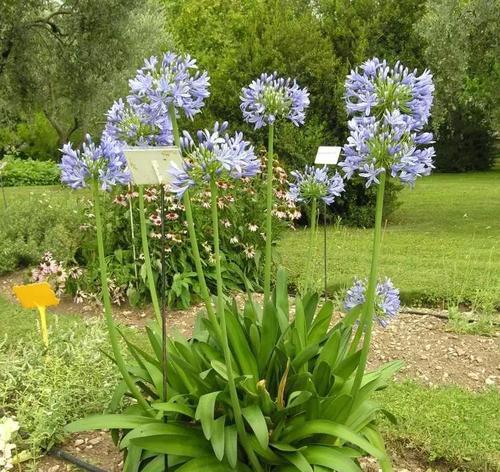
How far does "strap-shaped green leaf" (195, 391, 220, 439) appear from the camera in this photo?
2512 mm

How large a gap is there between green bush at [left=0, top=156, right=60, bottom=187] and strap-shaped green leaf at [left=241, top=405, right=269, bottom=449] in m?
20.7

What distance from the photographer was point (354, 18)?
505 inches

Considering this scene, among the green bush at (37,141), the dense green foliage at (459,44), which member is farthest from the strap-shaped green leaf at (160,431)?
the green bush at (37,141)

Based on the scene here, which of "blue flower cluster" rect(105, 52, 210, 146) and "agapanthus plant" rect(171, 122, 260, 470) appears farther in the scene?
"blue flower cluster" rect(105, 52, 210, 146)

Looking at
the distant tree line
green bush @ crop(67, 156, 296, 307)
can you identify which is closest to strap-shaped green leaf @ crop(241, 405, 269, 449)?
green bush @ crop(67, 156, 296, 307)

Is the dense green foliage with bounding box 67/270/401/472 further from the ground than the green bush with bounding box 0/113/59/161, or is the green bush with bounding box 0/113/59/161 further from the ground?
the dense green foliage with bounding box 67/270/401/472

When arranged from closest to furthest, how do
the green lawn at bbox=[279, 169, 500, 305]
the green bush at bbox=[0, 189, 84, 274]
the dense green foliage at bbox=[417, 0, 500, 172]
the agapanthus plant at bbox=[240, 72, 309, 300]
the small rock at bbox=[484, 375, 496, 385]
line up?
the agapanthus plant at bbox=[240, 72, 309, 300] < the small rock at bbox=[484, 375, 496, 385] < the green lawn at bbox=[279, 169, 500, 305] < the green bush at bbox=[0, 189, 84, 274] < the dense green foliage at bbox=[417, 0, 500, 172]

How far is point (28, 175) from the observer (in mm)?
23141

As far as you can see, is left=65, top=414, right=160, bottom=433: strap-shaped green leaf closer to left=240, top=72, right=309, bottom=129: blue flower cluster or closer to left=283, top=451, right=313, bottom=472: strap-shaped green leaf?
left=283, top=451, right=313, bottom=472: strap-shaped green leaf

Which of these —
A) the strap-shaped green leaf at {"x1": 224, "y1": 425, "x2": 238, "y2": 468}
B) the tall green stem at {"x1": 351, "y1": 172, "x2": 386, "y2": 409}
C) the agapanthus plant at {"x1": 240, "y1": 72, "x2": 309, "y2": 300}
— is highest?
the agapanthus plant at {"x1": 240, "y1": 72, "x2": 309, "y2": 300}

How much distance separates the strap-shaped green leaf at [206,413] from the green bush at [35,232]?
488 cm

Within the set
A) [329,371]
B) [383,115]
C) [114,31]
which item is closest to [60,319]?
[329,371]

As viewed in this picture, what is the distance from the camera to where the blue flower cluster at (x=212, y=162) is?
236cm

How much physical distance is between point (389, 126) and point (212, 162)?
663mm
